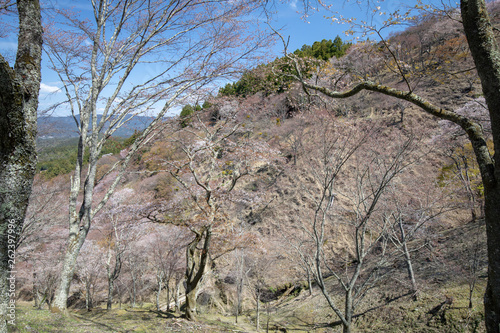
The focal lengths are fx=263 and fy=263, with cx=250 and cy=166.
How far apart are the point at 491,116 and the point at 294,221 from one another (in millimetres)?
14418

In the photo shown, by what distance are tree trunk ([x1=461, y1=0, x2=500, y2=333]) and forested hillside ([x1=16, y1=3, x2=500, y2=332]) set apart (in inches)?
24.6

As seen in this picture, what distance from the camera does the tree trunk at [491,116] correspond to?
1976 millimetres

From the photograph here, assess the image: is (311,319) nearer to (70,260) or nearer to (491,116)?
(70,260)

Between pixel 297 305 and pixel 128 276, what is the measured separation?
12471 millimetres

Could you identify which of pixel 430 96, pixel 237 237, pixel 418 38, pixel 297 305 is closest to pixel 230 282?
pixel 297 305

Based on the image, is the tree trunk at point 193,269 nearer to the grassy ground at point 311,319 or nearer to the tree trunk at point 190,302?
the tree trunk at point 190,302

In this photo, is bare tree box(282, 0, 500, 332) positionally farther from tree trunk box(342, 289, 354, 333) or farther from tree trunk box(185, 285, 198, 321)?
tree trunk box(185, 285, 198, 321)

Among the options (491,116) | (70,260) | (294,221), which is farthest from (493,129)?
(294,221)

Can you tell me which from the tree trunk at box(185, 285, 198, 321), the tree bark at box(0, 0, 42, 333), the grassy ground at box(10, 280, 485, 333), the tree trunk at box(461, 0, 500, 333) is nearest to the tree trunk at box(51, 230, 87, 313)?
the grassy ground at box(10, 280, 485, 333)

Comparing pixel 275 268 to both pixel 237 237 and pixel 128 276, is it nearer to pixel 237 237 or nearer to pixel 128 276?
pixel 237 237

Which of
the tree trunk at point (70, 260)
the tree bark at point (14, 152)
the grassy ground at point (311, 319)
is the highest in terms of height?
the tree bark at point (14, 152)

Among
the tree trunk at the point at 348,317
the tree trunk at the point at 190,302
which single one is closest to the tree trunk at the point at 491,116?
the tree trunk at the point at 348,317

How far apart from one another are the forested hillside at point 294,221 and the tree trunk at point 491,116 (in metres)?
0.62

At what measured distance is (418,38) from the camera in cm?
2925
